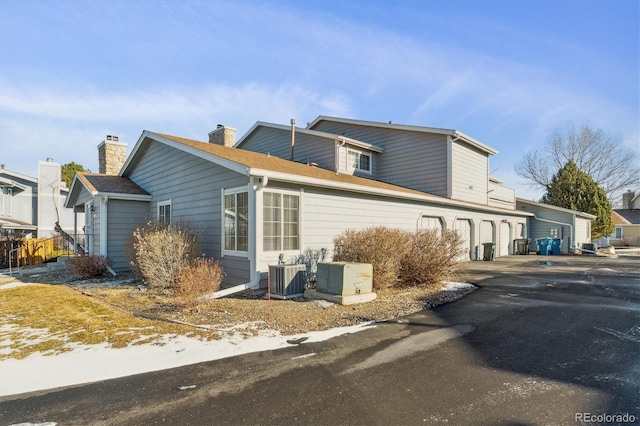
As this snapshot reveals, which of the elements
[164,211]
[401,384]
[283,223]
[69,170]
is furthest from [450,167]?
[69,170]

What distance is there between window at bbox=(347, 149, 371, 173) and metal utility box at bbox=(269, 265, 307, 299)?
895cm

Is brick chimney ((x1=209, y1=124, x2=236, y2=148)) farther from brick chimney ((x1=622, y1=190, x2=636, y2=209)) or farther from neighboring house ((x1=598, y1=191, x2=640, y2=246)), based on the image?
brick chimney ((x1=622, y1=190, x2=636, y2=209))

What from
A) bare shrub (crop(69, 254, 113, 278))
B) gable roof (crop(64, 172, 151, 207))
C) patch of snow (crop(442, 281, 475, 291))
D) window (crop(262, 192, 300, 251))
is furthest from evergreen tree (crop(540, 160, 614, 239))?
bare shrub (crop(69, 254, 113, 278))

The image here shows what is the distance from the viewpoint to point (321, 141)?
15922mm

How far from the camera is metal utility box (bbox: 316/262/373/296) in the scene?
24.3ft

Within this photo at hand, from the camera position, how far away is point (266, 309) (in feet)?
22.4

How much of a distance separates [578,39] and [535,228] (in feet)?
51.3

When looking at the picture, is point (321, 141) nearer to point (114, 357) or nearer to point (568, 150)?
point (114, 357)

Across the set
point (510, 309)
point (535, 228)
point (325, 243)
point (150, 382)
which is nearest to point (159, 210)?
point (325, 243)

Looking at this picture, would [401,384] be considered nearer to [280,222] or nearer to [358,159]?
[280,222]

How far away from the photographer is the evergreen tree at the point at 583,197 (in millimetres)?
27797

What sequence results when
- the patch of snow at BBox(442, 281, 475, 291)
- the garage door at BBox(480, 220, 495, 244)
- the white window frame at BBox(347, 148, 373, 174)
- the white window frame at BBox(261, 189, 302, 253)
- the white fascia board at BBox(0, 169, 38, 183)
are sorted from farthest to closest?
the white fascia board at BBox(0, 169, 38, 183) → the garage door at BBox(480, 220, 495, 244) → the white window frame at BBox(347, 148, 373, 174) → the patch of snow at BBox(442, 281, 475, 291) → the white window frame at BBox(261, 189, 302, 253)

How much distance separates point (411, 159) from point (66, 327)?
14799 millimetres

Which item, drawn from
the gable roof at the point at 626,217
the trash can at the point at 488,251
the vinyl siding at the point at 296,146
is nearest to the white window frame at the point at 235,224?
the vinyl siding at the point at 296,146
